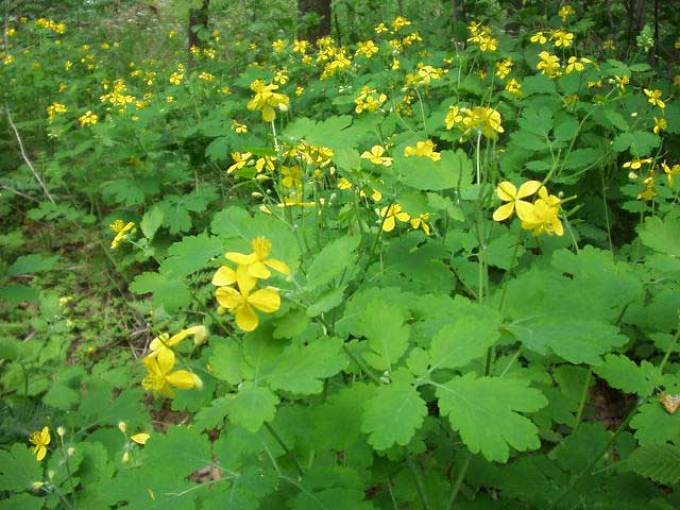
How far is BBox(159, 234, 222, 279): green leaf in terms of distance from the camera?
140 cm

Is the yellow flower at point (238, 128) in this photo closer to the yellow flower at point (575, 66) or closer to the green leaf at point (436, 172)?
the yellow flower at point (575, 66)

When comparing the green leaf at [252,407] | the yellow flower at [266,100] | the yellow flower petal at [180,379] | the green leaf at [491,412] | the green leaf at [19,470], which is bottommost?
the green leaf at [19,470]

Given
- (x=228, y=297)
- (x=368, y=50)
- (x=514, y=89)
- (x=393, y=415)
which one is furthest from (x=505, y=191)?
(x=368, y=50)

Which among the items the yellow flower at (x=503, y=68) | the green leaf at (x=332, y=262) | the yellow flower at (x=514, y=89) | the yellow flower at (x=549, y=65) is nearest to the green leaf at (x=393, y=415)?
the green leaf at (x=332, y=262)

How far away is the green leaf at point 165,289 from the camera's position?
1.41 m

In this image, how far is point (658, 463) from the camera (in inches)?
51.6

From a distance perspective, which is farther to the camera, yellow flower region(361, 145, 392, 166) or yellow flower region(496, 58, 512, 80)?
yellow flower region(496, 58, 512, 80)

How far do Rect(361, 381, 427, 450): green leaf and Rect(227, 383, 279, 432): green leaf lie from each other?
0.18 metres

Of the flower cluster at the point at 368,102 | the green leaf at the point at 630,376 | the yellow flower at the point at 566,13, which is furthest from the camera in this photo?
the yellow flower at the point at 566,13

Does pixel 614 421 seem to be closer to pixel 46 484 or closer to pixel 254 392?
pixel 254 392

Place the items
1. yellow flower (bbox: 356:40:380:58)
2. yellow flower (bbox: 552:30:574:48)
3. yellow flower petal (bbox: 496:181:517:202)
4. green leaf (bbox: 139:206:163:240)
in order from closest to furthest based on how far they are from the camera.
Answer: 1. yellow flower petal (bbox: 496:181:517:202)
2. green leaf (bbox: 139:206:163:240)
3. yellow flower (bbox: 552:30:574:48)
4. yellow flower (bbox: 356:40:380:58)

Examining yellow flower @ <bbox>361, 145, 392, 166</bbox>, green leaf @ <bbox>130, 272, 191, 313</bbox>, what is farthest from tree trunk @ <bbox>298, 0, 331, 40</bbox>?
green leaf @ <bbox>130, 272, 191, 313</bbox>

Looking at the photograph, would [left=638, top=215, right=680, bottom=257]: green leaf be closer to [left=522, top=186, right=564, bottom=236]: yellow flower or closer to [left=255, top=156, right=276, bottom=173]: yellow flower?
[left=522, top=186, right=564, bottom=236]: yellow flower

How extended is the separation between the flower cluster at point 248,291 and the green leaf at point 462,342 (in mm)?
359
